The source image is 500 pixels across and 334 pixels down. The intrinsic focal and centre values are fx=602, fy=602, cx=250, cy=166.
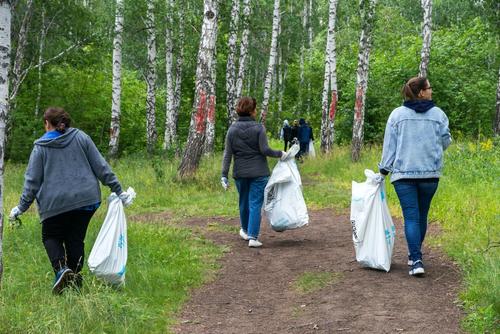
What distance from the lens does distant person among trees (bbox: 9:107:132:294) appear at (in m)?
4.92

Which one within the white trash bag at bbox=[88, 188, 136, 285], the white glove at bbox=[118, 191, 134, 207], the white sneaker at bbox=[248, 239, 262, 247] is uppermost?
the white glove at bbox=[118, 191, 134, 207]

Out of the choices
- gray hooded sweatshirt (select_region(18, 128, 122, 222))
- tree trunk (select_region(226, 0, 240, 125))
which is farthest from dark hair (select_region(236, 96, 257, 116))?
tree trunk (select_region(226, 0, 240, 125))

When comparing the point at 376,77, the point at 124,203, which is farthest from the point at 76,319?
the point at 376,77

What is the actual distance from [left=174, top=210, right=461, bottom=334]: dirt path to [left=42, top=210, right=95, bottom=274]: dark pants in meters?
1.05

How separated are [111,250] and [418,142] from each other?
9.62ft

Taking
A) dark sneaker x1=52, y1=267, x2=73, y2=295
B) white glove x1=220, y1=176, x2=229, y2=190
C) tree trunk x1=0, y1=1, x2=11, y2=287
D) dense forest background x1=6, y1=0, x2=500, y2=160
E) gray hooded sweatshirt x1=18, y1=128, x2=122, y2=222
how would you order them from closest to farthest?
tree trunk x1=0, y1=1, x2=11, y2=287 < dark sneaker x1=52, y1=267, x2=73, y2=295 < gray hooded sweatshirt x1=18, y1=128, x2=122, y2=222 < white glove x1=220, y1=176, x2=229, y2=190 < dense forest background x1=6, y1=0, x2=500, y2=160

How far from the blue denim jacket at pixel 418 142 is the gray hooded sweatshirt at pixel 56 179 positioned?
2.81 m

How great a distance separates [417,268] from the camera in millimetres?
5621

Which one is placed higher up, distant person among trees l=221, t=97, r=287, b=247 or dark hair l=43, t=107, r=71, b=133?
dark hair l=43, t=107, r=71, b=133

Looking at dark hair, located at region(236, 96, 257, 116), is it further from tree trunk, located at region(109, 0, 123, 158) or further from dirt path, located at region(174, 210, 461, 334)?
tree trunk, located at region(109, 0, 123, 158)

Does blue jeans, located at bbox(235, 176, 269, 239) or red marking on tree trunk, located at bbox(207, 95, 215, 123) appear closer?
blue jeans, located at bbox(235, 176, 269, 239)

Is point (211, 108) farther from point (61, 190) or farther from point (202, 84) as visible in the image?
point (61, 190)

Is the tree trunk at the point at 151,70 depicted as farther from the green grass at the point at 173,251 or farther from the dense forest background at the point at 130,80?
the green grass at the point at 173,251

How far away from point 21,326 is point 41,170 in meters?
1.41
